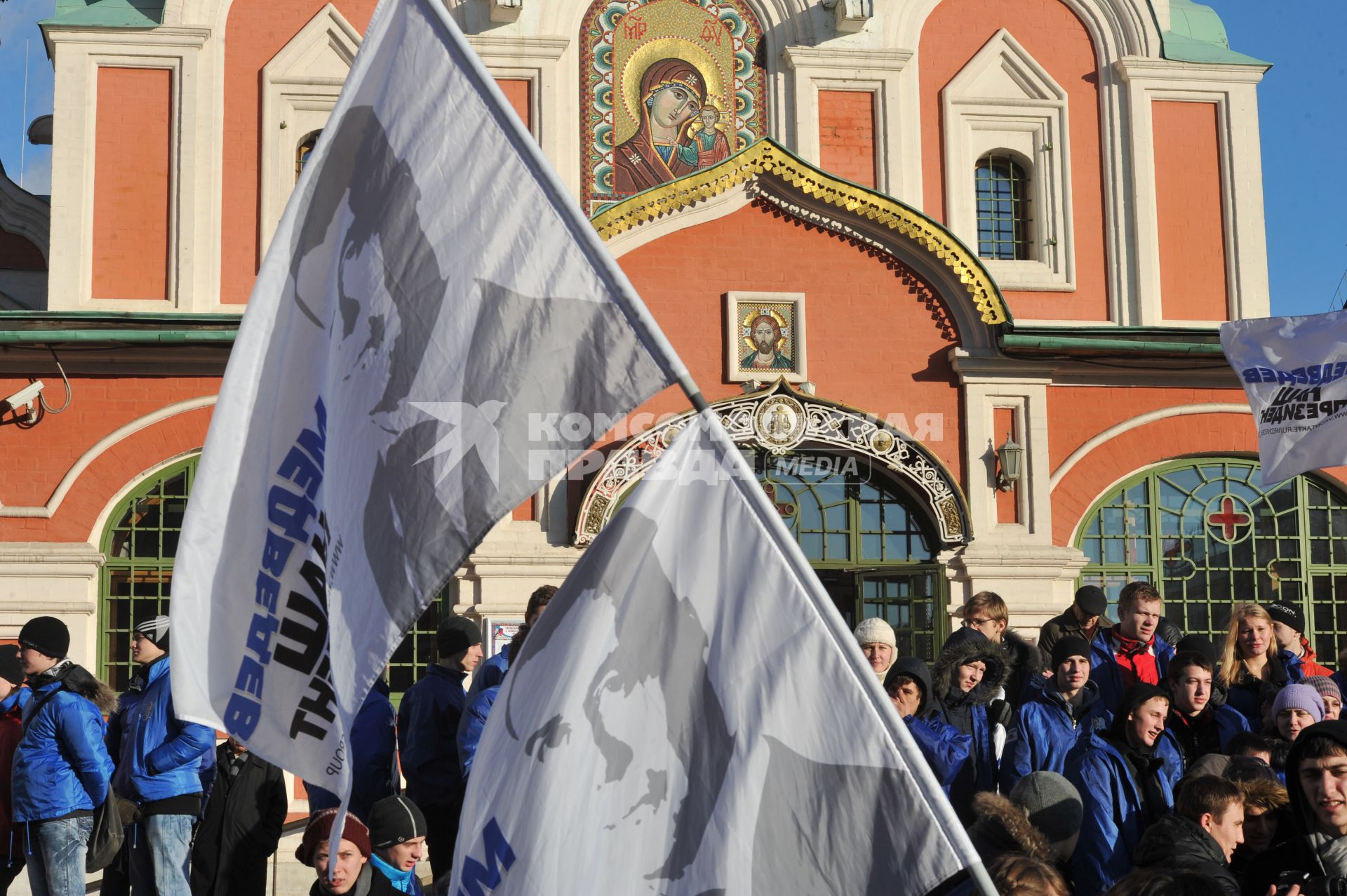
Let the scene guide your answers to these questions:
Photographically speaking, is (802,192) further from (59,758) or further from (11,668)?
(59,758)

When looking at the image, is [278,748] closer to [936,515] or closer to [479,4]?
[936,515]

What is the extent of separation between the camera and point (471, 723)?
754cm

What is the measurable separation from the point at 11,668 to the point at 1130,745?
223 inches

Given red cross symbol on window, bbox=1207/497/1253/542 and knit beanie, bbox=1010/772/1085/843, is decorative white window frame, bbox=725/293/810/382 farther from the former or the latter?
knit beanie, bbox=1010/772/1085/843

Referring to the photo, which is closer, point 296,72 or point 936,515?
point 936,515

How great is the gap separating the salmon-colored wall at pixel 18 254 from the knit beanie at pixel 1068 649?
39.5ft

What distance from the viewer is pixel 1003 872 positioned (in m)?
4.35

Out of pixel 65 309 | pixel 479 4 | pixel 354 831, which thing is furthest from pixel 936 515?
pixel 354 831

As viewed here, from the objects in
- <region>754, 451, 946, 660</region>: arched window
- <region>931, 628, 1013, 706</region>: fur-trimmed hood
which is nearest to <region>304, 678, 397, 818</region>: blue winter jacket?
<region>931, 628, 1013, 706</region>: fur-trimmed hood

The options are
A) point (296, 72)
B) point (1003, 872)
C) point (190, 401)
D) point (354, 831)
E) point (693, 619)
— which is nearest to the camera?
point (693, 619)

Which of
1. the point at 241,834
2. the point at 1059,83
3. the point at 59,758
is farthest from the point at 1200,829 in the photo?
the point at 1059,83

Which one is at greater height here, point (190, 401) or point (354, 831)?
point (190, 401)

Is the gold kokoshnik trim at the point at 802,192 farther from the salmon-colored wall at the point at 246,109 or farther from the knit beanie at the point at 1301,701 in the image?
the knit beanie at the point at 1301,701

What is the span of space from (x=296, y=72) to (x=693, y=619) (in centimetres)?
1335
